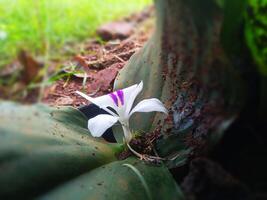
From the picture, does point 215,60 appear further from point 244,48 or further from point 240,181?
point 240,181

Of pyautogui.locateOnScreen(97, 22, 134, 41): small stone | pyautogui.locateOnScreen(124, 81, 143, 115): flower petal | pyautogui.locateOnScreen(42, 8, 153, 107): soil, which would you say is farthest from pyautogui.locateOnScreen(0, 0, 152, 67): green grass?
pyautogui.locateOnScreen(124, 81, 143, 115): flower petal

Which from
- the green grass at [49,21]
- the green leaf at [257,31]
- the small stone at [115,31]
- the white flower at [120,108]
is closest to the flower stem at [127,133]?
the white flower at [120,108]

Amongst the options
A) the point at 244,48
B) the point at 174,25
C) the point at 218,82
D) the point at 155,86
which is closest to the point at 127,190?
the point at 155,86

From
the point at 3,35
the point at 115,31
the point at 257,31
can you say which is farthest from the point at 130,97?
the point at 3,35

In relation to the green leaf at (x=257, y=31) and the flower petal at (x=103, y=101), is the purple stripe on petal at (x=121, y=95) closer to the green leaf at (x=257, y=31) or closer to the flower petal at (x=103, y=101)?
the flower petal at (x=103, y=101)

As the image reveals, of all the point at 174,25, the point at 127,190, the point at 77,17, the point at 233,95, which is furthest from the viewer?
the point at 77,17

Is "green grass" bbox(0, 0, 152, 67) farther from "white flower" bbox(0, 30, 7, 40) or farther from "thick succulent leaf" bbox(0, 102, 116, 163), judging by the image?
"thick succulent leaf" bbox(0, 102, 116, 163)
